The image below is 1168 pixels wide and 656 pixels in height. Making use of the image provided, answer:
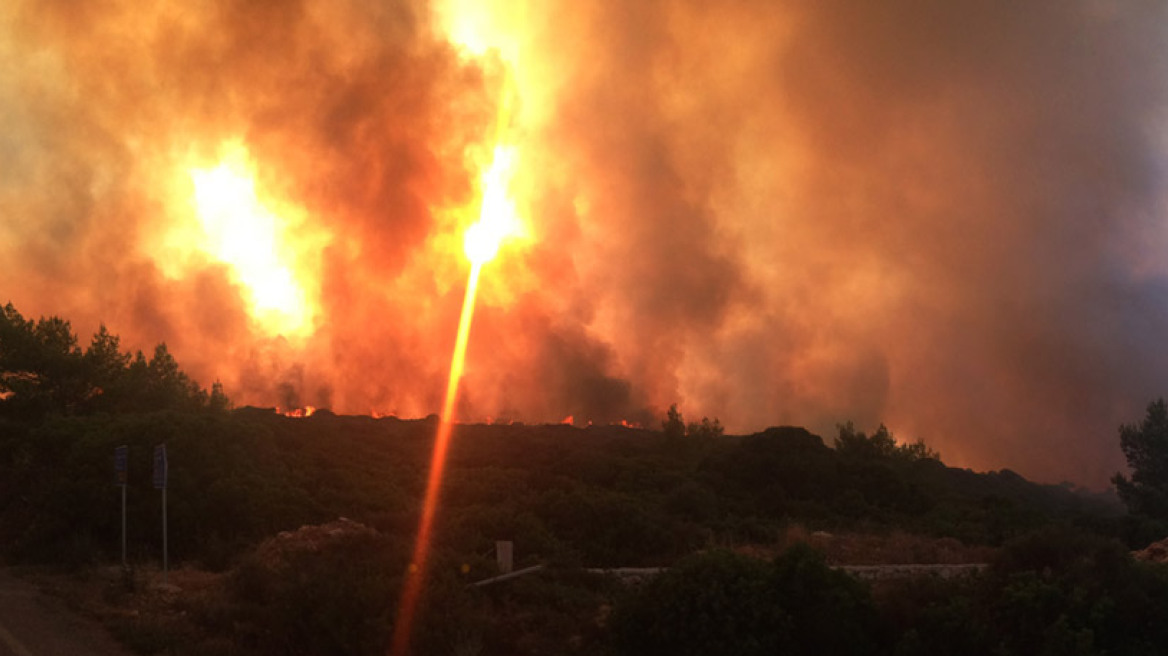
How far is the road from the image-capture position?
13.4 metres

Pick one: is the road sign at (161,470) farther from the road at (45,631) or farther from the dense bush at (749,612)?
the dense bush at (749,612)

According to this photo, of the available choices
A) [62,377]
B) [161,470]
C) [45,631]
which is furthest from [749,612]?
[62,377]

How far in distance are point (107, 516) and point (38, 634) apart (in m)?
10.7

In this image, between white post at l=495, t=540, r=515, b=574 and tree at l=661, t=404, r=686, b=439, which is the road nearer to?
white post at l=495, t=540, r=515, b=574

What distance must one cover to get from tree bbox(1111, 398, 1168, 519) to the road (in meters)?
51.2

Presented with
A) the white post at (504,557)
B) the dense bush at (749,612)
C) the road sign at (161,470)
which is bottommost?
the dense bush at (749,612)

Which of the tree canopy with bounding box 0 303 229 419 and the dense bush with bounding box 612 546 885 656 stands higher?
the tree canopy with bounding box 0 303 229 419

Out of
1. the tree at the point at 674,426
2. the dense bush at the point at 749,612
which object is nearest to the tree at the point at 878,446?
the tree at the point at 674,426

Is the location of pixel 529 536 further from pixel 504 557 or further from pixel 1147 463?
pixel 1147 463

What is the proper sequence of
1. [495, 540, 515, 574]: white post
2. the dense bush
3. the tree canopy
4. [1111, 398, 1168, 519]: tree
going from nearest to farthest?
the dense bush < [495, 540, 515, 574]: white post < the tree canopy < [1111, 398, 1168, 519]: tree

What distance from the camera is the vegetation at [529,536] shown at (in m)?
13.6

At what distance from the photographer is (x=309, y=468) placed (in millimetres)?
35625

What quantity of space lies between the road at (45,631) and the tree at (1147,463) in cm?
5119

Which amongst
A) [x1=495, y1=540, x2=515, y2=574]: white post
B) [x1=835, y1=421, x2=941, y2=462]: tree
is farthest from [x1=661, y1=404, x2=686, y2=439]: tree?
[x1=495, y1=540, x2=515, y2=574]: white post
